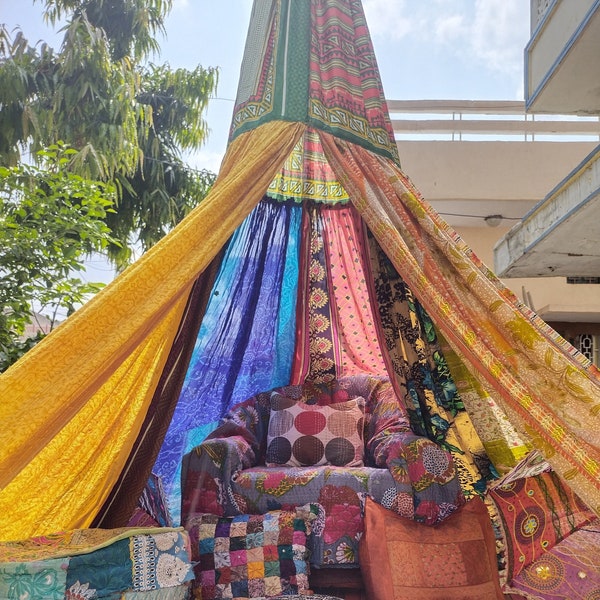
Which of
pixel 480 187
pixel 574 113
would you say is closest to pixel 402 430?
pixel 574 113

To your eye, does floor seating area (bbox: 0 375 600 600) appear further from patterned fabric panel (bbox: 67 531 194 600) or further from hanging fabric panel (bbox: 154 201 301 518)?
hanging fabric panel (bbox: 154 201 301 518)

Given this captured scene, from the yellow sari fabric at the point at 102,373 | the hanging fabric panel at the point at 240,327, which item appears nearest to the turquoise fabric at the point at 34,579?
the yellow sari fabric at the point at 102,373

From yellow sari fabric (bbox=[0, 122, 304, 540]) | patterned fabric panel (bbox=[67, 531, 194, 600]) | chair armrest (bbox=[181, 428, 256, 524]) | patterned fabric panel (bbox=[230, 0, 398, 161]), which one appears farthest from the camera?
chair armrest (bbox=[181, 428, 256, 524])

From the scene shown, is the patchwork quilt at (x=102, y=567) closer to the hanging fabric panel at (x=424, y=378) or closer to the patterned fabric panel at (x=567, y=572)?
the patterned fabric panel at (x=567, y=572)

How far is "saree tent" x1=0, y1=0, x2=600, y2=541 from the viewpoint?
2.12 m

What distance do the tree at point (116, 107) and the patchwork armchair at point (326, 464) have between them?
501cm

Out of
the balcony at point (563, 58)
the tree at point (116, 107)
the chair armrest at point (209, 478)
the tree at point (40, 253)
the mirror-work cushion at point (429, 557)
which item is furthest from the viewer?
the tree at point (116, 107)

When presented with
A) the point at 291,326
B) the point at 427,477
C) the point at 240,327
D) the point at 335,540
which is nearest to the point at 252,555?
the point at 335,540

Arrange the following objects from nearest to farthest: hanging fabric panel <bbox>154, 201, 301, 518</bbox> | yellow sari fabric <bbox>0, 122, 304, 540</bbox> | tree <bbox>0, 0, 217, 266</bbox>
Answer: yellow sari fabric <bbox>0, 122, 304, 540</bbox> < hanging fabric panel <bbox>154, 201, 301, 518</bbox> < tree <bbox>0, 0, 217, 266</bbox>

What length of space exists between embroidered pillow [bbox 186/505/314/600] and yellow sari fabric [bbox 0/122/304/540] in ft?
1.56

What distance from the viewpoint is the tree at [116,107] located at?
8.76 m

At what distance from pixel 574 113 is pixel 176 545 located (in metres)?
4.22

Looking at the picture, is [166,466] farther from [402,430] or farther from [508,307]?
[508,307]

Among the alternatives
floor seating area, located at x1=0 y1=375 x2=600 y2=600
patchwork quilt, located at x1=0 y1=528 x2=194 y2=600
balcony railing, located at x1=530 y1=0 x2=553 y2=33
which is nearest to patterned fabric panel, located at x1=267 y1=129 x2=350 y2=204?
floor seating area, located at x1=0 y1=375 x2=600 y2=600
